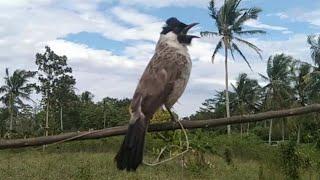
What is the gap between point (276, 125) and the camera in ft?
129

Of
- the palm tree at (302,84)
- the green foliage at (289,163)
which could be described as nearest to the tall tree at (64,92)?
the palm tree at (302,84)

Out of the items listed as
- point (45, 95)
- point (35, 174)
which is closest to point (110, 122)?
point (45, 95)

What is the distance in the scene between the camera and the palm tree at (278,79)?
1435 inches

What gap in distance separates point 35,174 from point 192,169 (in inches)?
208

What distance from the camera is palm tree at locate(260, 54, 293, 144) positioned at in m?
36.4

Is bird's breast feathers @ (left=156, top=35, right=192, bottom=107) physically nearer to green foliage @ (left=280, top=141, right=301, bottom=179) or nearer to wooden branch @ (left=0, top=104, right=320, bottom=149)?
wooden branch @ (left=0, top=104, right=320, bottom=149)

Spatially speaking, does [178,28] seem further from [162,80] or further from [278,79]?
[278,79]

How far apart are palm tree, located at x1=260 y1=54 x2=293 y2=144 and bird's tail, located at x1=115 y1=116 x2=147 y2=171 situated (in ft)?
113

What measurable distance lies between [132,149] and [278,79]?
3651 cm

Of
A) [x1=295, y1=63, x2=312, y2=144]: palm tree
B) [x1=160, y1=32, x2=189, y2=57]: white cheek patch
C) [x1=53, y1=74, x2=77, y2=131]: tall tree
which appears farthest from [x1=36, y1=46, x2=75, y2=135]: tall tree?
[x1=160, y1=32, x2=189, y2=57]: white cheek patch

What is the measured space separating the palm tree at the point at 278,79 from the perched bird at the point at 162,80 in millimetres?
33739

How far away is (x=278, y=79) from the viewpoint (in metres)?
37.6

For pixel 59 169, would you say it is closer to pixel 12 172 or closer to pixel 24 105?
pixel 12 172

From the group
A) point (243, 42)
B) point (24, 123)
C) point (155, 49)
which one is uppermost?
point (243, 42)
